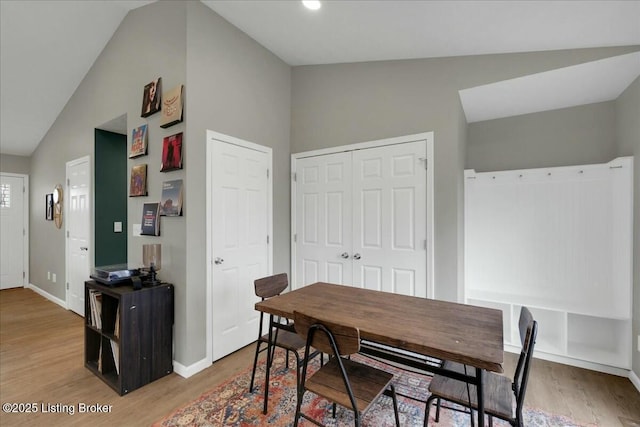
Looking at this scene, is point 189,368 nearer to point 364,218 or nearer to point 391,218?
point 364,218

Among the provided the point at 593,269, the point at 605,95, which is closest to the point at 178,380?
the point at 593,269

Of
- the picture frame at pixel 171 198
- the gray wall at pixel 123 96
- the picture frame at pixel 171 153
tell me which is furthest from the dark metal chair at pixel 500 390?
the picture frame at pixel 171 153

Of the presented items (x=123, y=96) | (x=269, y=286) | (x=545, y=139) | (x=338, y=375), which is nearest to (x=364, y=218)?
(x=269, y=286)

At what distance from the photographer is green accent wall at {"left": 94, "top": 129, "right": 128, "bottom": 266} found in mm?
3553

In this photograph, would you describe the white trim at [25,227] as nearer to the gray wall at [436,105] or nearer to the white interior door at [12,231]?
the white interior door at [12,231]

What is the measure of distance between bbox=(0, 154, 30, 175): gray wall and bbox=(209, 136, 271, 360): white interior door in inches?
200

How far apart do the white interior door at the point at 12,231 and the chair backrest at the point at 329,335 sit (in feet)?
21.4

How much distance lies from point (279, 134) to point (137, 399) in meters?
2.77

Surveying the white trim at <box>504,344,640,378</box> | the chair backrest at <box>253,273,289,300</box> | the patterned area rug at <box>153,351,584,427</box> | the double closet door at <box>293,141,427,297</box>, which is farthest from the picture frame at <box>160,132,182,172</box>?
the white trim at <box>504,344,640,378</box>

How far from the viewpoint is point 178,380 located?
234 centimetres

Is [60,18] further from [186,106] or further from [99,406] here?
[99,406]

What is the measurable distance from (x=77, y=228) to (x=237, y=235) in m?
2.58

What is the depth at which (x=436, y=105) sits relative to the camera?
2.67 m

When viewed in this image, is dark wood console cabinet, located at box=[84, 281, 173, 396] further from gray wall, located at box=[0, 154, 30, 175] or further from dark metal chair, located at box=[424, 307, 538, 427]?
gray wall, located at box=[0, 154, 30, 175]
